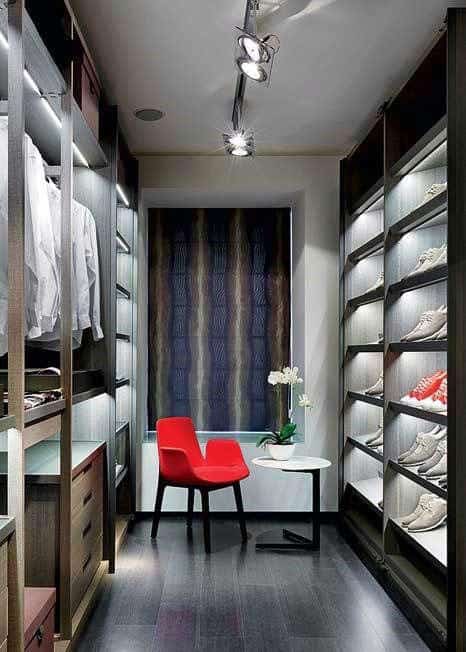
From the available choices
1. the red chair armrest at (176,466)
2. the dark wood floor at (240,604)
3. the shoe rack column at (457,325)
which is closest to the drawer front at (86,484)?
the dark wood floor at (240,604)

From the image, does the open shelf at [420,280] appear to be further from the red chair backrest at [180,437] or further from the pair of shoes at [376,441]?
the red chair backrest at [180,437]

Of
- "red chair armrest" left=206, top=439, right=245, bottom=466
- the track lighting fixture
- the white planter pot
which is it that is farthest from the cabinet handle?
the track lighting fixture

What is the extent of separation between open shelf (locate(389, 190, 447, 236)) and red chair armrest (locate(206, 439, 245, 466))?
78.7 inches

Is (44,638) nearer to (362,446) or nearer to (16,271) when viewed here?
(16,271)

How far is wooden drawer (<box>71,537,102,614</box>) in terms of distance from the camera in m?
3.07

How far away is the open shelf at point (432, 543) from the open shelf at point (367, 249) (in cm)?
167

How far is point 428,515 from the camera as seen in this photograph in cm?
345

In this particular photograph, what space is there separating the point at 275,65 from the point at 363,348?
1884mm

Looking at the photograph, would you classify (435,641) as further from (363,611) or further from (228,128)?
(228,128)

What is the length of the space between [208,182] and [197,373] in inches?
63.3

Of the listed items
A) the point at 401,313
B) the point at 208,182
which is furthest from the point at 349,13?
the point at 208,182

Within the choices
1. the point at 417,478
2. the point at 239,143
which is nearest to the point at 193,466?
the point at 417,478

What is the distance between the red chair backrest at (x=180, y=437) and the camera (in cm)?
494

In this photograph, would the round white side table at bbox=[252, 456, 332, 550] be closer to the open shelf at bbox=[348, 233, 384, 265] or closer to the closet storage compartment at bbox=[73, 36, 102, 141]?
the open shelf at bbox=[348, 233, 384, 265]
